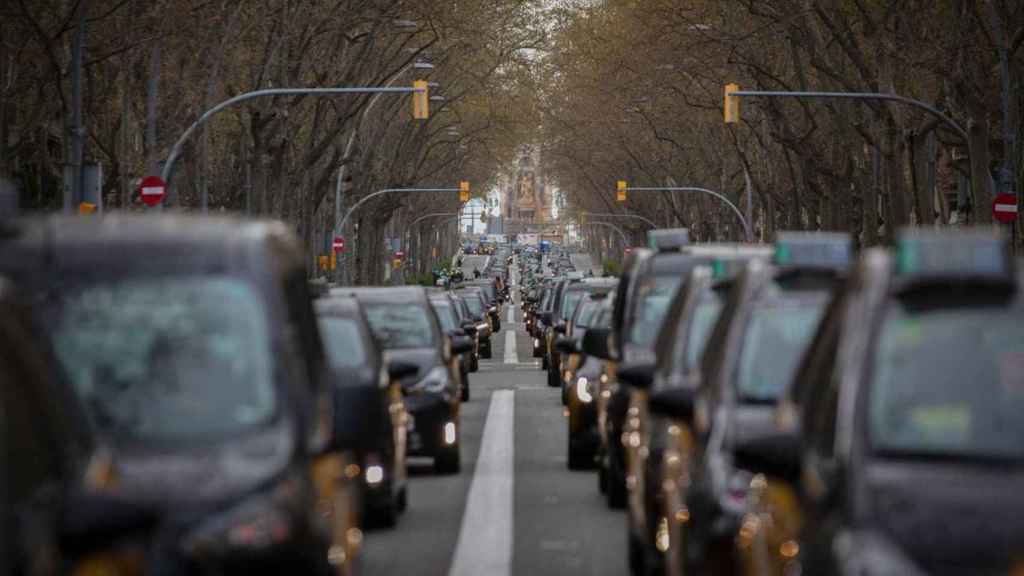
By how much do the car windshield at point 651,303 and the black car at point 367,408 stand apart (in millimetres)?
1853

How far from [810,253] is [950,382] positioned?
10.6 feet

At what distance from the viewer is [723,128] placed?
76562 millimetres

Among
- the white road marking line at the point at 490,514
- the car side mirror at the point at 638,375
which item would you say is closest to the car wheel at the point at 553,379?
the white road marking line at the point at 490,514

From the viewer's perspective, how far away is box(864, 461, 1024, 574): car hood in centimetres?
548

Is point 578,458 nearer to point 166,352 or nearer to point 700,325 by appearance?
point 700,325

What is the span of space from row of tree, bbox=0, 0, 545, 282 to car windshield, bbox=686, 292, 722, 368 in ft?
78.2

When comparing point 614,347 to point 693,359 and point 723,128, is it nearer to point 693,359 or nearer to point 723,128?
point 693,359

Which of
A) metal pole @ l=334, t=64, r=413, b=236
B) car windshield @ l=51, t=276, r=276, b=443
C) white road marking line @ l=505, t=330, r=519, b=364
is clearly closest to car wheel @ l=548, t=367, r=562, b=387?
white road marking line @ l=505, t=330, r=519, b=364

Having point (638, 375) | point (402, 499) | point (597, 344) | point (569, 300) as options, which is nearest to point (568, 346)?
point (597, 344)

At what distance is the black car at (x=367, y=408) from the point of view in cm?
1320

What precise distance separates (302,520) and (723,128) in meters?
70.0

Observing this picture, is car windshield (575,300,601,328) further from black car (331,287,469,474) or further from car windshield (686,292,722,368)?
car windshield (686,292,722,368)

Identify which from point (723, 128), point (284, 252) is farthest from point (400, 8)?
point (284, 252)

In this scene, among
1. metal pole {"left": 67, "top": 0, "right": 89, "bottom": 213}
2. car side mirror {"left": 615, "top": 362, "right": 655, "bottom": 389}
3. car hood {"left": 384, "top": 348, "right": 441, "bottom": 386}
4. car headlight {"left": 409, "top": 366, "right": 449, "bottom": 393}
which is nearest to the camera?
car side mirror {"left": 615, "top": 362, "right": 655, "bottom": 389}
